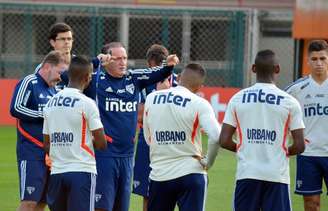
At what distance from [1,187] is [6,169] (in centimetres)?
193

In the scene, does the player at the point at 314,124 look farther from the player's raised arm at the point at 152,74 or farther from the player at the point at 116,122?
the player at the point at 116,122

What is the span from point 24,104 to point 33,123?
0.23m

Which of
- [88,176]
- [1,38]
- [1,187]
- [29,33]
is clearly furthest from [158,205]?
[1,38]

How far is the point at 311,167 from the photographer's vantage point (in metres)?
10.7

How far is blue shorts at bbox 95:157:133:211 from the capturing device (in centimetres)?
982

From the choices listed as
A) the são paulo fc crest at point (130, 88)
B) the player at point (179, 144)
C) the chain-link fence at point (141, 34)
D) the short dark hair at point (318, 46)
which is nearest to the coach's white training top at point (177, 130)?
the player at point (179, 144)

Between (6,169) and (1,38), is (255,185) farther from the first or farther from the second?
(1,38)

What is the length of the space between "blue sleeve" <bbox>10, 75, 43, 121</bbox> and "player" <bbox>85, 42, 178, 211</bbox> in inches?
23.5

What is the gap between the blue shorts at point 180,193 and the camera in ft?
28.7

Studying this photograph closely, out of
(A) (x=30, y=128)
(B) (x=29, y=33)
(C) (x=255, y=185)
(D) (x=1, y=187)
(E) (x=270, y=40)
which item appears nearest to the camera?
(C) (x=255, y=185)

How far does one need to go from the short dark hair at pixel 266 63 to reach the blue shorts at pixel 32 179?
279 centimetres

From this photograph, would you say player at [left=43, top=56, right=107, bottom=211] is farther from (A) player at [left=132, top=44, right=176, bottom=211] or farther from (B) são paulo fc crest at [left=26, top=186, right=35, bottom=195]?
(A) player at [left=132, top=44, right=176, bottom=211]

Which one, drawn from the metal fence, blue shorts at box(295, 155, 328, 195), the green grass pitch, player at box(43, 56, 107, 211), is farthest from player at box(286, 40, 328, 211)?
the metal fence

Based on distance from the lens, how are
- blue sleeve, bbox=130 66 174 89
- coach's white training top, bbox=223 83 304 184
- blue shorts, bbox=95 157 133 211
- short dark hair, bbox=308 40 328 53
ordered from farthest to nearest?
short dark hair, bbox=308 40 328 53 → blue sleeve, bbox=130 66 174 89 → blue shorts, bbox=95 157 133 211 → coach's white training top, bbox=223 83 304 184
